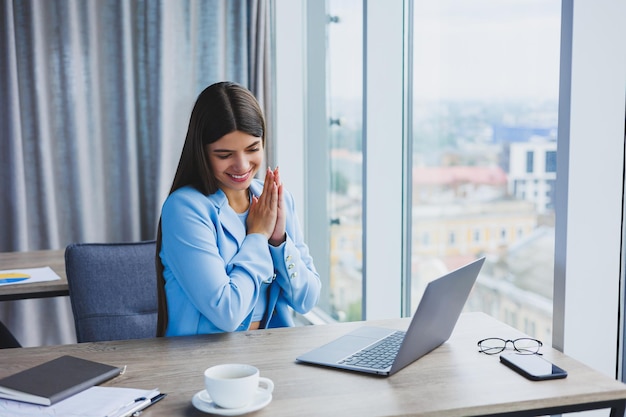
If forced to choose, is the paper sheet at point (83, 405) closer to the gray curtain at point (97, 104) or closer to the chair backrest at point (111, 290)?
the chair backrest at point (111, 290)

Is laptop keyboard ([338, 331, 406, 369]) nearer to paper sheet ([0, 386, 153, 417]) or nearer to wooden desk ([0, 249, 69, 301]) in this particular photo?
paper sheet ([0, 386, 153, 417])

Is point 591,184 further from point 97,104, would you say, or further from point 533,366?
point 97,104

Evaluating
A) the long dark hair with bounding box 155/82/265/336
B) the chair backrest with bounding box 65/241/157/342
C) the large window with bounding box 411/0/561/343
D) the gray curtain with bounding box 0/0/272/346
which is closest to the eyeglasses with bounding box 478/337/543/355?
the large window with bounding box 411/0/561/343

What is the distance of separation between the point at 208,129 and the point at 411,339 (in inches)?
28.4

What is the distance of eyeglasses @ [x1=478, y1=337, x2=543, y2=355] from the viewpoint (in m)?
1.52

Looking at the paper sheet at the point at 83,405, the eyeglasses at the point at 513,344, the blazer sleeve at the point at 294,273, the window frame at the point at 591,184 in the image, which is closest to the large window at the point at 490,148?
the window frame at the point at 591,184

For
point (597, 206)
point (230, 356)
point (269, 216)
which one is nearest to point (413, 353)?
point (230, 356)

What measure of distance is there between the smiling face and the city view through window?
2.95ft

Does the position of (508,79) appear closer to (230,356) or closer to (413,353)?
(413,353)

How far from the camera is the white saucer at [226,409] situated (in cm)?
117

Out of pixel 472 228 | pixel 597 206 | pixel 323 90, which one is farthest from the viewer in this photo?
pixel 323 90

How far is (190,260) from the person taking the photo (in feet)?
5.24

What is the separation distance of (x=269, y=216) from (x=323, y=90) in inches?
79.7

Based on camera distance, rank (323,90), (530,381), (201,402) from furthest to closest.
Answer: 1. (323,90)
2. (530,381)
3. (201,402)
